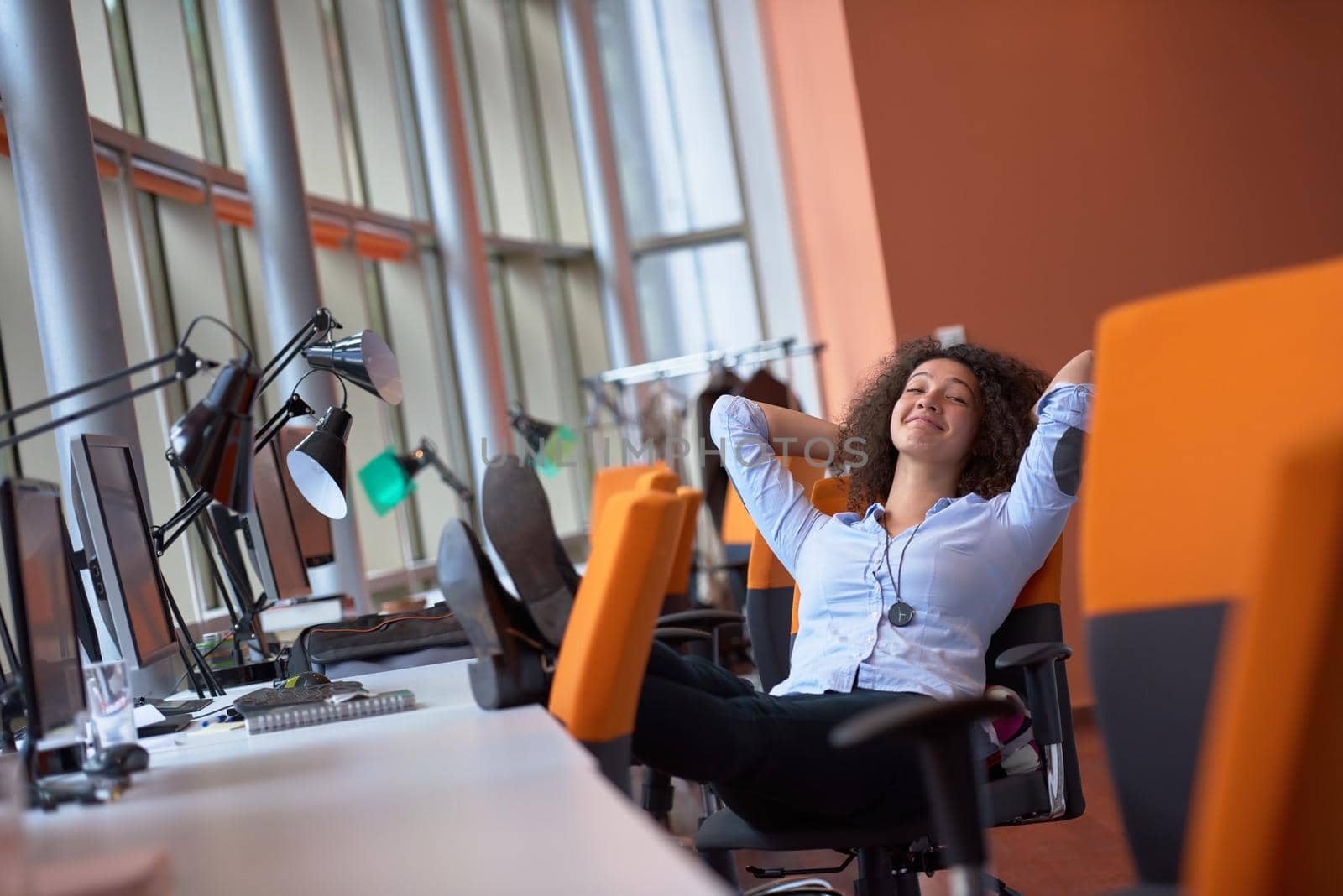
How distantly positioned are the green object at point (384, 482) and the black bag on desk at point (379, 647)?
1.93 meters

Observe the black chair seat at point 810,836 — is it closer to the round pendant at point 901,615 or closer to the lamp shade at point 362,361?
the round pendant at point 901,615

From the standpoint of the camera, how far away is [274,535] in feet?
10.5

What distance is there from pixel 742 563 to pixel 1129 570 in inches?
119

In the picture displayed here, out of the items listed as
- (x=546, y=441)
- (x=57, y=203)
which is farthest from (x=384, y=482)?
(x=57, y=203)

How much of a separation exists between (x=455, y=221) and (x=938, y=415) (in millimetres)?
5482

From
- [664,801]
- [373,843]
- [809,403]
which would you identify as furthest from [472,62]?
[373,843]

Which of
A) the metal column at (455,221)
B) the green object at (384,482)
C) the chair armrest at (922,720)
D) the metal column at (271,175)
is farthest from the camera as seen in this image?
the metal column at (455,221)

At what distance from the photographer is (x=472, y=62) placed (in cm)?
905

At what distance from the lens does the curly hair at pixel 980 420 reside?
8.74 ft

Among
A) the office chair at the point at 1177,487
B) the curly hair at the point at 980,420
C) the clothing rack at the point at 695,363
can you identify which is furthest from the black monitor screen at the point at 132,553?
the clothing rack at the point at 695,363

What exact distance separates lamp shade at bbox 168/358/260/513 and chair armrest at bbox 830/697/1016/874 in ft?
3.18

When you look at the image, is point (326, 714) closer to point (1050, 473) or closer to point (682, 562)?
point (1050, 473)

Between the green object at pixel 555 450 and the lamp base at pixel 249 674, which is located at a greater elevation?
the green object at pixel 555 450

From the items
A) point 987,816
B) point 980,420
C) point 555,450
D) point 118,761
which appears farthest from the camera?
point 555,450
